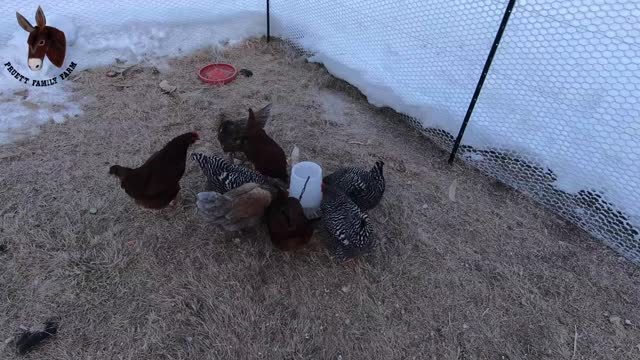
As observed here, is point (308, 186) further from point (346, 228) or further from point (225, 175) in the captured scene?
point (225, 175)

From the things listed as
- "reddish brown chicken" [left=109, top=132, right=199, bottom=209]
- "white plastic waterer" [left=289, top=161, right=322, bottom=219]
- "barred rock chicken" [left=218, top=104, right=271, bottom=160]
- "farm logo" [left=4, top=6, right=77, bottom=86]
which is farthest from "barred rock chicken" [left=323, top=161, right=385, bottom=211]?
"farm logo" [left=4, top=6, right=77, bottom=86]

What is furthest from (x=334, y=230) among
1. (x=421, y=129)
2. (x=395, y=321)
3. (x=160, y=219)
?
(x=421, y=129)

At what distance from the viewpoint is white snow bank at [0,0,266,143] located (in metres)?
3.52

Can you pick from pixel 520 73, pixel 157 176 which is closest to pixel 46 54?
pixel 157 176

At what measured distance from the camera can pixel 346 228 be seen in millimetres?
2355

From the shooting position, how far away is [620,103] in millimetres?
3076

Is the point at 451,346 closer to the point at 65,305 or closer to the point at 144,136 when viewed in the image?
the point at 65,305

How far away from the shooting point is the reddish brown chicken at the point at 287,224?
2352 millimetres

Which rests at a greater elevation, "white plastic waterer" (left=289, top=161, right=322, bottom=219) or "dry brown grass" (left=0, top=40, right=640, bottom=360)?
"white plastic waterer" (left=289, top=161, right=322, bottom=219)

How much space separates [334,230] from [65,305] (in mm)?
1524

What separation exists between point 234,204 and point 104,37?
10.2 ft

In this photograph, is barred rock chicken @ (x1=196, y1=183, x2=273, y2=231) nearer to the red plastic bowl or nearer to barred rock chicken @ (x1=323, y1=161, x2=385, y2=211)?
barred rock chicken @ (x1=323, y1=161, x2=385, y2=211)

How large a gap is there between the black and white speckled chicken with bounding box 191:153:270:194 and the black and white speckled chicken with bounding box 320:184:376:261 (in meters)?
0.50

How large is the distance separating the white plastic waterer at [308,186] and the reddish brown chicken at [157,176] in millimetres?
731
